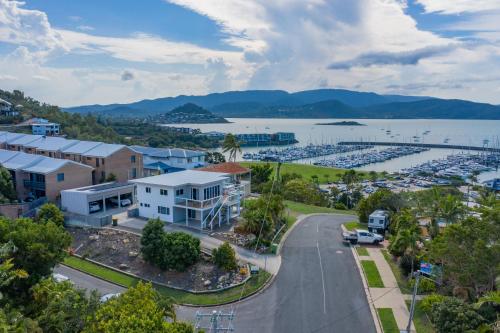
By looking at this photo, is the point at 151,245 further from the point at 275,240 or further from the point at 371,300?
the point at 371,300

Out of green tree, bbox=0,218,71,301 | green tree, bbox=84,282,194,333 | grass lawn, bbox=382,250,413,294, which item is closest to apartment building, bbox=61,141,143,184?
green tree, bbox=0,218,71,301

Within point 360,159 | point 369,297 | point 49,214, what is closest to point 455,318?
point 369,297

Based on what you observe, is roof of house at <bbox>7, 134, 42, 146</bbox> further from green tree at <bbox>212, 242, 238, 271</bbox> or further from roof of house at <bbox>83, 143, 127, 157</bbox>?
green tree at <bbox>212, 242, 238, 271</bbox>

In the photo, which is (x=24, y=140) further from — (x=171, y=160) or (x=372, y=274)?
(x=372, y=274)

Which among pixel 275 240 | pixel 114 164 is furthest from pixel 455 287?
pixel 114 164

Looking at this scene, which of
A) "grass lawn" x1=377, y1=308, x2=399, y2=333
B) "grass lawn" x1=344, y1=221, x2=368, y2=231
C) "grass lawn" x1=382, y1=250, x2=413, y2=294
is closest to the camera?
"grass lawn" x1=377, y1=308, x2=399, y2=333

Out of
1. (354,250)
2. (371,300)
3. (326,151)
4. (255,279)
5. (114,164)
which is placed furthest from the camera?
(326,151)

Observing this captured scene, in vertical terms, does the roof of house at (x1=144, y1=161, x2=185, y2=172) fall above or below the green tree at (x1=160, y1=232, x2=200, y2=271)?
above
